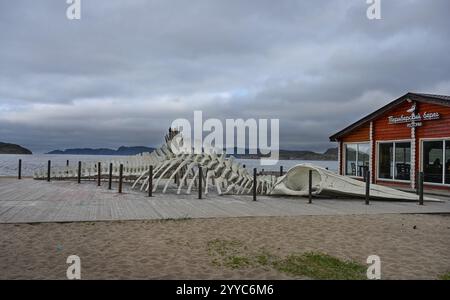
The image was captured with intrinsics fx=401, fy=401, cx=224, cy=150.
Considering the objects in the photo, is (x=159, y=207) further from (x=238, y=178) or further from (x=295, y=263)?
(x=295, y=263)

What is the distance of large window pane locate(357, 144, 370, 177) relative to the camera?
21.9m

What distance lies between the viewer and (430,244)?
7266mm

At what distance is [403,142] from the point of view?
1933 centimetres

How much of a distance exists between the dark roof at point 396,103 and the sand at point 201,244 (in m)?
Answer: 8.41

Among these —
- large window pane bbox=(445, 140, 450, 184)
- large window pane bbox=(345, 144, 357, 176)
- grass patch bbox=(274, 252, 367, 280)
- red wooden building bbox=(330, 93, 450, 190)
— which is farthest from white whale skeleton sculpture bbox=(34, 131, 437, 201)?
large window pane bbox=(345, 144, 357, 176)

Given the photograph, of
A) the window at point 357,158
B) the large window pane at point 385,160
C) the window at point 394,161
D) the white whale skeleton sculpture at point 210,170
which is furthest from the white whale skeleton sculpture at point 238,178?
the window at point 357,158

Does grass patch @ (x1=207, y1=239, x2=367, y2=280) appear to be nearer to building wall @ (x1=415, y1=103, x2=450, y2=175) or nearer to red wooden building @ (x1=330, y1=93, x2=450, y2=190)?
red wooden building @ (x1=330, y1=93, x2=450, y2=190)

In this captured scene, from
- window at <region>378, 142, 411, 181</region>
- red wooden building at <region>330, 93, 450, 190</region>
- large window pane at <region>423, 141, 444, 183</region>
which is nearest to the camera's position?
red wooden building at <region>330, 93, 450, 190</region>

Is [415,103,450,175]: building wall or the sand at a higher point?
[415,103,450,175]: building wall

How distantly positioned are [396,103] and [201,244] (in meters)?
15.8

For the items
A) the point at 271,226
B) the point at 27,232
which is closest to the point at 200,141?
the point at 271,226

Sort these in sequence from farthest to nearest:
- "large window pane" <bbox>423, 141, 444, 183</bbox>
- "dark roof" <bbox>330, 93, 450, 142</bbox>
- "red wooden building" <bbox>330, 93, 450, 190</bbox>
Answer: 1. "large window pane" <bbox>423, 141, 444, 183</bbox>
2. "red wooden building" <bbox>330, 93, 450, 190</bbox>
3. "dark roof" <bbox>330, 93, 450, 142</bbox>

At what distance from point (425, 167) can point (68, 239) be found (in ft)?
52.6

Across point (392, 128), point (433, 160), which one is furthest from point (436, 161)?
point (392, 128)
